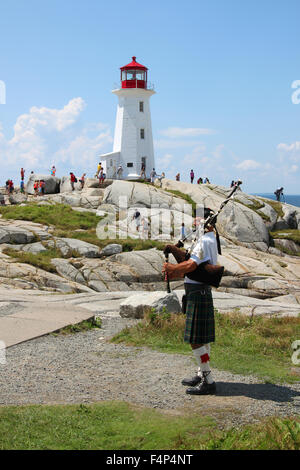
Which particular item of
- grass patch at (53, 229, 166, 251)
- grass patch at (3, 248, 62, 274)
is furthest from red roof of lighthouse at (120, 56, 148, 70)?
grass patch at (3, 248, 62, 274)

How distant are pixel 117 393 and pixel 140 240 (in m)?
25.4

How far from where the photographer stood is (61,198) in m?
44.2

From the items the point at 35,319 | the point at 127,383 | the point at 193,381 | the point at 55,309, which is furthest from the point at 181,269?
the point at 55,309

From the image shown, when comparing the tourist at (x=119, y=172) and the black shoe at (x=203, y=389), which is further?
the tourist at (x=119, y=172)

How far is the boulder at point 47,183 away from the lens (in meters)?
50.2

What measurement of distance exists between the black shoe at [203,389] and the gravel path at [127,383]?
0.33ft

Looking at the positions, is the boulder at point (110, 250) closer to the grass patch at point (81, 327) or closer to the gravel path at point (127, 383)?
the grass patch at point (81, 327)

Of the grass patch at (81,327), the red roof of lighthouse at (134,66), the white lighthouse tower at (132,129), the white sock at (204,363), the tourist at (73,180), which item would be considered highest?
the red roof of lighthouse at (134,66)

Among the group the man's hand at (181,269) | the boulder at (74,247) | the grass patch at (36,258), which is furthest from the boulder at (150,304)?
the boulder at (74,247)

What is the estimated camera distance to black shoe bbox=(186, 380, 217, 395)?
7.23 metres

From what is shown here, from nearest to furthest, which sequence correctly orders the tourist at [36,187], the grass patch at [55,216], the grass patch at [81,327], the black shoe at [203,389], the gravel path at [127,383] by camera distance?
the gravel path at [127,383] < the black shoe at [203,389] < the grass patch at [81,327] < the grass patch at [55,216] < the tourist at [36,187]

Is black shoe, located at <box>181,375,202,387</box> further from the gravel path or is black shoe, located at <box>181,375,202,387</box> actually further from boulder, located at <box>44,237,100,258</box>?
boulder, located at <box>44,237,100,258</box>

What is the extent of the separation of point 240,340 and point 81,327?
3.72m
